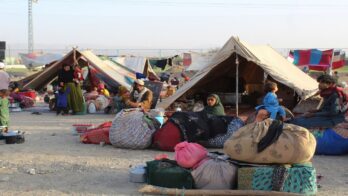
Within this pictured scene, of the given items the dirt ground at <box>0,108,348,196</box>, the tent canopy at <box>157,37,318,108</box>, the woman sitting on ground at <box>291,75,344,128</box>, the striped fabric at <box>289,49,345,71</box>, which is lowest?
the dirt ground at <box>0,108,348,196</box>

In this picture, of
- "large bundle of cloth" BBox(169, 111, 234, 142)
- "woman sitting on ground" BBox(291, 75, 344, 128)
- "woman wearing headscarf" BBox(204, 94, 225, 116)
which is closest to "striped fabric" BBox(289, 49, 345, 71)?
"woman wearing headscarf" BBox(204, 94, 225, 116)

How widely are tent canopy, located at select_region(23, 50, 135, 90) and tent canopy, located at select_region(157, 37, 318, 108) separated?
2.88 meters

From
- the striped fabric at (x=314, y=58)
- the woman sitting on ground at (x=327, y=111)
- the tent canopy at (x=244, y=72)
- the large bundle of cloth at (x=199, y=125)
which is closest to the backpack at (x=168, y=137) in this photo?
the large bundle of cloth at (x=199, y=125)

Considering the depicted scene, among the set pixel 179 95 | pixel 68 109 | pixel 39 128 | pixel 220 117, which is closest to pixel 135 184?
pixel 220 117

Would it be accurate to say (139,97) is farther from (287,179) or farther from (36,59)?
(36,59)

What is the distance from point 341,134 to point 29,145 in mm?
4832

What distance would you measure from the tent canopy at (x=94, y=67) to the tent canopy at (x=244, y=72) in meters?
2.88

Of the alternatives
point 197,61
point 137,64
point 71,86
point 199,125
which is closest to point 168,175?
point 199,125

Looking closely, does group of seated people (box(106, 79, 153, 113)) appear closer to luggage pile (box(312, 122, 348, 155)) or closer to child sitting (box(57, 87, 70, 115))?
child sitting (box(57, 87, 70, 115))

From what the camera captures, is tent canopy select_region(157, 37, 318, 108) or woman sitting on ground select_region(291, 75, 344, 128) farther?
tent canopy select_region(157, 37, 318, 108)

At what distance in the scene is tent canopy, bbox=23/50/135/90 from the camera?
51.1 ft

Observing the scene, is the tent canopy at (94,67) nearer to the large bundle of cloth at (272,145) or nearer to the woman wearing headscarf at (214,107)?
the woman wearing headscarf at (214,107)

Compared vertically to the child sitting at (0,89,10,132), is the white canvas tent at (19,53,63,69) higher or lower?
higher

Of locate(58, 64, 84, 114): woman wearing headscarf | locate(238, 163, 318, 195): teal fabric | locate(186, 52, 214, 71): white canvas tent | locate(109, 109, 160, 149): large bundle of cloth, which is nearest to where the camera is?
locate(238, 163, 318, 195): teal fabric
